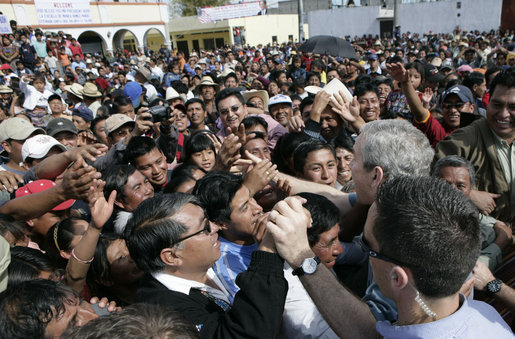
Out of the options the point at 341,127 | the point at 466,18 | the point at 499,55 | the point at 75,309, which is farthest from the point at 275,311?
the point at 466,18

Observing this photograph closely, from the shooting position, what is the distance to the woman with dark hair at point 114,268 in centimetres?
238

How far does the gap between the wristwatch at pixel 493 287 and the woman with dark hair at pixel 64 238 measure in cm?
247

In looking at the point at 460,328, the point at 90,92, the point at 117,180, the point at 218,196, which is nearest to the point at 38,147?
the point at 117,180

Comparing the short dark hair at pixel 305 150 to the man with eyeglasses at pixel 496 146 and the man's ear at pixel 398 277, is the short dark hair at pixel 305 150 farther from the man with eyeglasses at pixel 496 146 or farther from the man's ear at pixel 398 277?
the man's ear at pixel 398 277

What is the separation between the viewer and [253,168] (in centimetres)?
237

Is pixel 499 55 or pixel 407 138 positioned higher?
pixel 407 138

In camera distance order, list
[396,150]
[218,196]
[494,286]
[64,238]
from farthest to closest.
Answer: [64,238] < [218,196] < [396,150] < [494,286]

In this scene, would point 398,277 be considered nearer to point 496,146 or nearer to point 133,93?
point 496,146

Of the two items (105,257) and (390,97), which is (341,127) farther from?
(105,257)

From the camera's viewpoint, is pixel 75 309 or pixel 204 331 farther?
pixel 75 309

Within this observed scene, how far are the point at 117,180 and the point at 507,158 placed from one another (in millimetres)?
2963

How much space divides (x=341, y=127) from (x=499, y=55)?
25.2ft

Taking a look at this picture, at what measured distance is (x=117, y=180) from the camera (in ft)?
10.0

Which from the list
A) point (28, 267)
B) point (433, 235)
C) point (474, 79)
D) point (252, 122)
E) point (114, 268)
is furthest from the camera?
point (474, 79)
